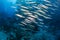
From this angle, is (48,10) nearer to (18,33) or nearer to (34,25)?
(34,25)

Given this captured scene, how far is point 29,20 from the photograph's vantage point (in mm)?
4289

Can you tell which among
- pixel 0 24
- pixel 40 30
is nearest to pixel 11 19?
pixel 0 24

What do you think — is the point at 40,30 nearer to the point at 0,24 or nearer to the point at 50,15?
the point at 50,15

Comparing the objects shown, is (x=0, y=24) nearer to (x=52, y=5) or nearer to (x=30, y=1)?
(x=30, y=1)

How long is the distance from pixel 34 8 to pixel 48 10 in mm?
268

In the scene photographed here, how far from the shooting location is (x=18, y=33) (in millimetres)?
4492

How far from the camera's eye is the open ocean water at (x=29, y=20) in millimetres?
4326

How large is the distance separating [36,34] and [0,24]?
25.4 inches

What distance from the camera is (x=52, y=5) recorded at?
4.50 meters

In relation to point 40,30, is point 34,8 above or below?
above

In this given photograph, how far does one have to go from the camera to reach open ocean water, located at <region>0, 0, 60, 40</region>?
4.33 meters

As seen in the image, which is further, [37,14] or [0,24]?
[0,24]

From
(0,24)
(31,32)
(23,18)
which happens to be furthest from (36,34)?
(0,24)

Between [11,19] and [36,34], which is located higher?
[11,19]
